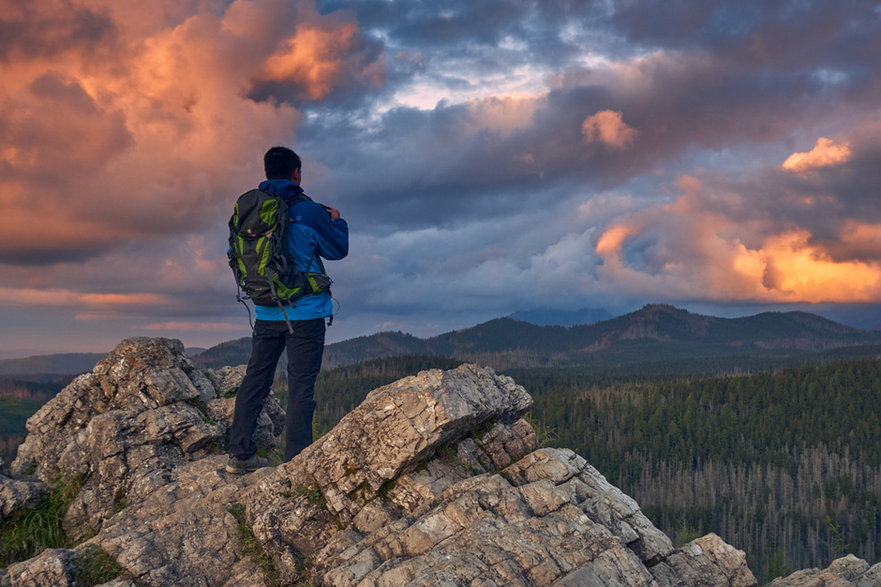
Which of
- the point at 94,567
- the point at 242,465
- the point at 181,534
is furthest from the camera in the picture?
the point at 242,465

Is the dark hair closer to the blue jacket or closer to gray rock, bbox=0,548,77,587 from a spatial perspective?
the blue jacket

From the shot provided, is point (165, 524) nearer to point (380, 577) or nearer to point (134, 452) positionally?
point (134, 452)

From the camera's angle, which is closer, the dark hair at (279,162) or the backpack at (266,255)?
the backpack at (266,255)

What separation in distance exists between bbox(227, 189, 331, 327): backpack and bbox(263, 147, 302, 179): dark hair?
123 centimetres

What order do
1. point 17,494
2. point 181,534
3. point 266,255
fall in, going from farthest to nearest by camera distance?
point 17,494, point 266,255, point 181,534

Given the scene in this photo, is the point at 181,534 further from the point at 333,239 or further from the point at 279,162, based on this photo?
the point at 279,162

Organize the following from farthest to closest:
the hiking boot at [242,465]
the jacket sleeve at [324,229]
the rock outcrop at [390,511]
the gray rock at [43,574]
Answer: the hiking boot at [242,465]
the jacket sleeve at [324,229]
the gray rock at [43,574]
the rock outcrop at [390,511]

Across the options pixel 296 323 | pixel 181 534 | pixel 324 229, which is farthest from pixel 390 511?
pixel 324 229

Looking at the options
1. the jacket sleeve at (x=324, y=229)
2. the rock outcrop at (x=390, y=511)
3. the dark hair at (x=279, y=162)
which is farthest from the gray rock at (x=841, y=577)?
the dark hair at (x=279, y=162)

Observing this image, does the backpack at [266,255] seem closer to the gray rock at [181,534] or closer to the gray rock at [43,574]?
the gray rock at [181,534]

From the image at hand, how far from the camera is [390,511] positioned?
12320mm

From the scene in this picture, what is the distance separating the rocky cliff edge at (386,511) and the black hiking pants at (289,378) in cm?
104

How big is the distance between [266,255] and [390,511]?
6.43 meters

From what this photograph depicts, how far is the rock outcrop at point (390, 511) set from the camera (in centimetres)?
1018
